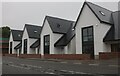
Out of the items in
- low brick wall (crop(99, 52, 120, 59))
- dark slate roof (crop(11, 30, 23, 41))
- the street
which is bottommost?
the street

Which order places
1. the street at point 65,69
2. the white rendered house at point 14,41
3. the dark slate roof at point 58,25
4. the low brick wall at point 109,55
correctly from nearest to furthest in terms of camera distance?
the street at point 65,69 < the low brick wall at point 109,55 < the dark slate roof at point 58,25 < the white rendered house at point 14,41

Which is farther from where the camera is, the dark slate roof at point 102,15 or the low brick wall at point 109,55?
the dark slate roof at point 102,15

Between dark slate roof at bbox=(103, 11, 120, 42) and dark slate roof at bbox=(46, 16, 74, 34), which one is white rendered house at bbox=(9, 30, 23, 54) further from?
dark slate roof at bbox=(103, 11, 120, 42)

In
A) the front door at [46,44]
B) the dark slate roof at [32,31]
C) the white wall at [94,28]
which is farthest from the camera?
the dark slate roof at [32,31]

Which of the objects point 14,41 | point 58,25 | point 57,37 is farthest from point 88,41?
point 14,41

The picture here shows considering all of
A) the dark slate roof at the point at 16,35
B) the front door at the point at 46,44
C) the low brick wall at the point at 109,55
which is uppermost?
the dark slate roof at the point at 16,35

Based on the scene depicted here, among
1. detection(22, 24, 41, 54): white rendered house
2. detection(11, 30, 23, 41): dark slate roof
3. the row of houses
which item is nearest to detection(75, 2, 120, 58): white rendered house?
the row of houses

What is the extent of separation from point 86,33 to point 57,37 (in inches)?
344

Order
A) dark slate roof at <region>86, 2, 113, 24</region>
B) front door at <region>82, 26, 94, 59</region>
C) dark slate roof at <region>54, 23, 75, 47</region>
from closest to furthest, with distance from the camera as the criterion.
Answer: dark slate roof at <region>86, 2, 113, 24</region> < front door at <region>82, 26, 94, 59</region> < dark slate roof at <region>54, 23, 75, 47</region>

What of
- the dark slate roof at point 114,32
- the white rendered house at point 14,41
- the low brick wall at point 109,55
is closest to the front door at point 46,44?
the dark slate roof at point 114,32

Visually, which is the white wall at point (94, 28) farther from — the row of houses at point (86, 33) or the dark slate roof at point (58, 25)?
the dark slate roof at point (58, 25)

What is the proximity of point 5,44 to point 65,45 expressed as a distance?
38.6 metres

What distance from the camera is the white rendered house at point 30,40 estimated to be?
46.5 m

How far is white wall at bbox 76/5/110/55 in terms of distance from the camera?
28.5 metres
